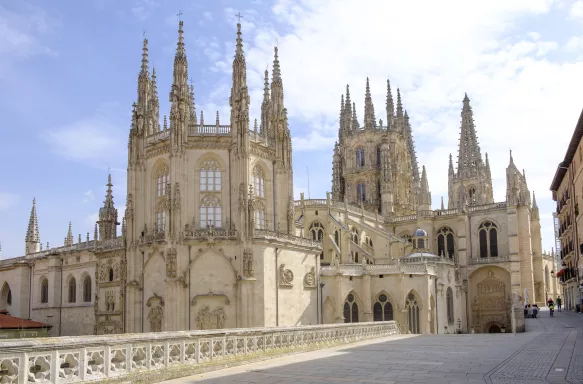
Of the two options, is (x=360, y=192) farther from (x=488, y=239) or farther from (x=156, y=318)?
(x=156, y=318)

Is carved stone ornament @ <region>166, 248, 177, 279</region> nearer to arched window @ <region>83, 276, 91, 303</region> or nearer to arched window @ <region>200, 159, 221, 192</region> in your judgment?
arched window @ <region>200, 159, 221, 192</region>

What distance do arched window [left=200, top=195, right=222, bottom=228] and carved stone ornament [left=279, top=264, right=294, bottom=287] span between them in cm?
568

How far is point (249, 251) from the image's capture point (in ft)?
137

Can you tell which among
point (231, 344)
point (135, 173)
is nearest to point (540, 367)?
point (231, 344)

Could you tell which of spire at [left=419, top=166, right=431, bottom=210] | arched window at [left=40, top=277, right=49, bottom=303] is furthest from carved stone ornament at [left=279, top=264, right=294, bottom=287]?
spire at [left=419, top=166, right=431, bottom=210]

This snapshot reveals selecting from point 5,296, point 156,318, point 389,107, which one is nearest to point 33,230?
point 5,296

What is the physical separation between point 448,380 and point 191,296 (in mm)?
29526

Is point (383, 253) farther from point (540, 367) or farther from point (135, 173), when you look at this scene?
point (540, 367)

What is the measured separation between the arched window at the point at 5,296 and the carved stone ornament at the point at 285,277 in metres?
39.2

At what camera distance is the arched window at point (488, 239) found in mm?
68250

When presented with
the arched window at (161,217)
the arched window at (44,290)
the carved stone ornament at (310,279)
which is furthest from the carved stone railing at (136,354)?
the arched window at (44,290)

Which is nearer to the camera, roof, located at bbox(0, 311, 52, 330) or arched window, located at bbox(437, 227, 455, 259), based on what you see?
roof, located at bbox(0, 311, 52, 330)

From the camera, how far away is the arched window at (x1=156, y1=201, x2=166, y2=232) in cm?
4500

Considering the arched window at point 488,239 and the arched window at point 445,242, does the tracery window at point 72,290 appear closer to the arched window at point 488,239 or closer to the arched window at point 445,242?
the arched window at point 445,242
